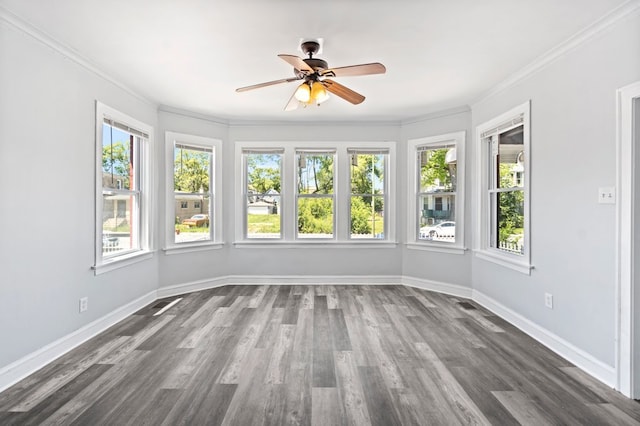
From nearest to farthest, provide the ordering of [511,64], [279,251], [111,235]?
[511,64]
[111,235]
[279,251]

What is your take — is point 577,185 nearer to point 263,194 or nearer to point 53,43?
point 263,194

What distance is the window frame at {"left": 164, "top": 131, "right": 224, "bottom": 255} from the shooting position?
490cm

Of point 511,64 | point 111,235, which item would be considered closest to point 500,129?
point 511,64

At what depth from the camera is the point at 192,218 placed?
521cm

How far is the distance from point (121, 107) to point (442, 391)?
4.17 metres

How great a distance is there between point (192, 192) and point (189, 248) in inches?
31.9

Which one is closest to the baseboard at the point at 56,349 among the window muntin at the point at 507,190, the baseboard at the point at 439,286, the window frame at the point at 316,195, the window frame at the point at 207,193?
the window frame at the point at 207,193

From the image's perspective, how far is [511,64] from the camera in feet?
11.3

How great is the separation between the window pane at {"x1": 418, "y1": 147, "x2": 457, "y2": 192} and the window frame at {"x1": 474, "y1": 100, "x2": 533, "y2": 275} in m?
0.49

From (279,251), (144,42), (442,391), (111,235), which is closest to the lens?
(442,391)

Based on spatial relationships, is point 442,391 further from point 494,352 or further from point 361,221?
point 361,221

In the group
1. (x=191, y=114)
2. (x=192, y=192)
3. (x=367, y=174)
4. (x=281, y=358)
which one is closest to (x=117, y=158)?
(x=192, y=192)

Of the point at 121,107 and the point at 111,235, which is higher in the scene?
the point at 121,107

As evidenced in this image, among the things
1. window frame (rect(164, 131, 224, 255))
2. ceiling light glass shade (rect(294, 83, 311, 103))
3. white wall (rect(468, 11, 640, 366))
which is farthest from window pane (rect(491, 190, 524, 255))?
window frame (rect(164, 131, 224, 255))
